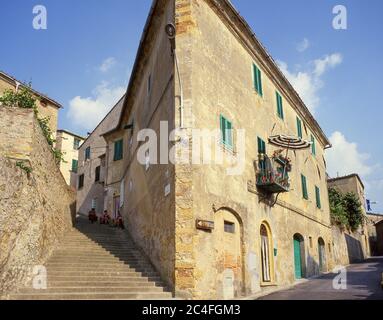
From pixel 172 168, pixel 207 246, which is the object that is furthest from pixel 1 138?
pixel 207 246

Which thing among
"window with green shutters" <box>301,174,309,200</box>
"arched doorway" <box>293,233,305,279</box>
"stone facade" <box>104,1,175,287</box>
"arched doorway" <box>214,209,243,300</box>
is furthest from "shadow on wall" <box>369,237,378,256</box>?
"arched doorway" <box>214,209,243,300</box>

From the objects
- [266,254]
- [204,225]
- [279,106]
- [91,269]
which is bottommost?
[91,269]

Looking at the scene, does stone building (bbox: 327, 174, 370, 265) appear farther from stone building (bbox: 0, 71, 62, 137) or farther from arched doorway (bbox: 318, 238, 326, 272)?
stone building (bbox: 0, 71, 62, 137)

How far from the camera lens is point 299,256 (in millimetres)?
18156

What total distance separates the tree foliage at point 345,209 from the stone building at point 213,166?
33.7ft

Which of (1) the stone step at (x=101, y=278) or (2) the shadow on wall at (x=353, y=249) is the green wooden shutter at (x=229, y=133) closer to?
(1) the stone step at (x=101, y=278)

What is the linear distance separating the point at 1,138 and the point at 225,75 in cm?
775

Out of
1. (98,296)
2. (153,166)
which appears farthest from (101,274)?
(153,166)

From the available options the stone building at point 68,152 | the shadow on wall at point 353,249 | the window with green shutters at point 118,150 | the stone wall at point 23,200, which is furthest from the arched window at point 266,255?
the stone building at point 68,152

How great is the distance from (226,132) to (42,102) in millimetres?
15186

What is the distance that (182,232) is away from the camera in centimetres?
1024

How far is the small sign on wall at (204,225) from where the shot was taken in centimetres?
1031

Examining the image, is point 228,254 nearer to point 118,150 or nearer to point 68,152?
point 118,150
